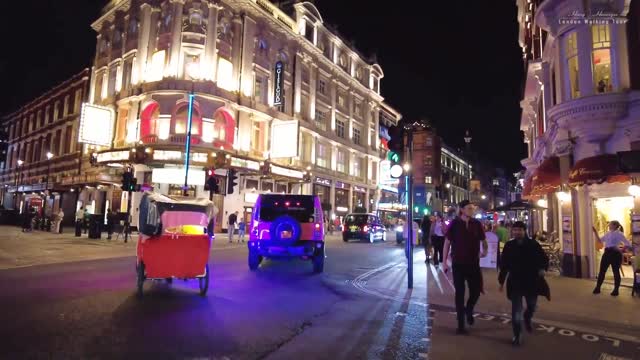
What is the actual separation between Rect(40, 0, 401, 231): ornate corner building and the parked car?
47.6ft

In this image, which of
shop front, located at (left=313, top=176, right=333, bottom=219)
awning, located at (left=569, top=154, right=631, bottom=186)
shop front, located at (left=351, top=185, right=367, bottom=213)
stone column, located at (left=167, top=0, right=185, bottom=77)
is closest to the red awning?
awning, located at (left=569, top=154, right=631, bottom=186)

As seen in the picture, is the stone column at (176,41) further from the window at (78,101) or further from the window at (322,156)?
the window at (322,156)

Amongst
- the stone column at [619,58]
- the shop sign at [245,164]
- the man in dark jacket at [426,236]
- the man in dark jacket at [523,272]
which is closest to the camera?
the man in dark jacket at [523,272]

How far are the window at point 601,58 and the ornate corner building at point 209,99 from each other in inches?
813

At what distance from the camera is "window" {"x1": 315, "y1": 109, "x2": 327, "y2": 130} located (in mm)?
46009

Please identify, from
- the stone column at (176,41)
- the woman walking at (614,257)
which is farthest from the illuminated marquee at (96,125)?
the woman walking at (614,257)

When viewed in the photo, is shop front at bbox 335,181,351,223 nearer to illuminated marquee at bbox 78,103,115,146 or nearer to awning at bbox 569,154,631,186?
illuminated marquee at bbox 78,103,115,146

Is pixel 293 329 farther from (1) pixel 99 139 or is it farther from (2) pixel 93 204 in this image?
(2) pixel 93 204

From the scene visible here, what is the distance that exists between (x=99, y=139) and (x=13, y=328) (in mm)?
30808

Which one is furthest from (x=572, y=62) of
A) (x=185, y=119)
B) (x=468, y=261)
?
(x=185, y=119)

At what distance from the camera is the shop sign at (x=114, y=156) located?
1174 inches

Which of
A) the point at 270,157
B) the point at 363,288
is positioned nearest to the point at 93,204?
the point at 270,157

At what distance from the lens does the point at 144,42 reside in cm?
3256

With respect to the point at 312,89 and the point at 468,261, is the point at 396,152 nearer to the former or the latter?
the point at 468,261
